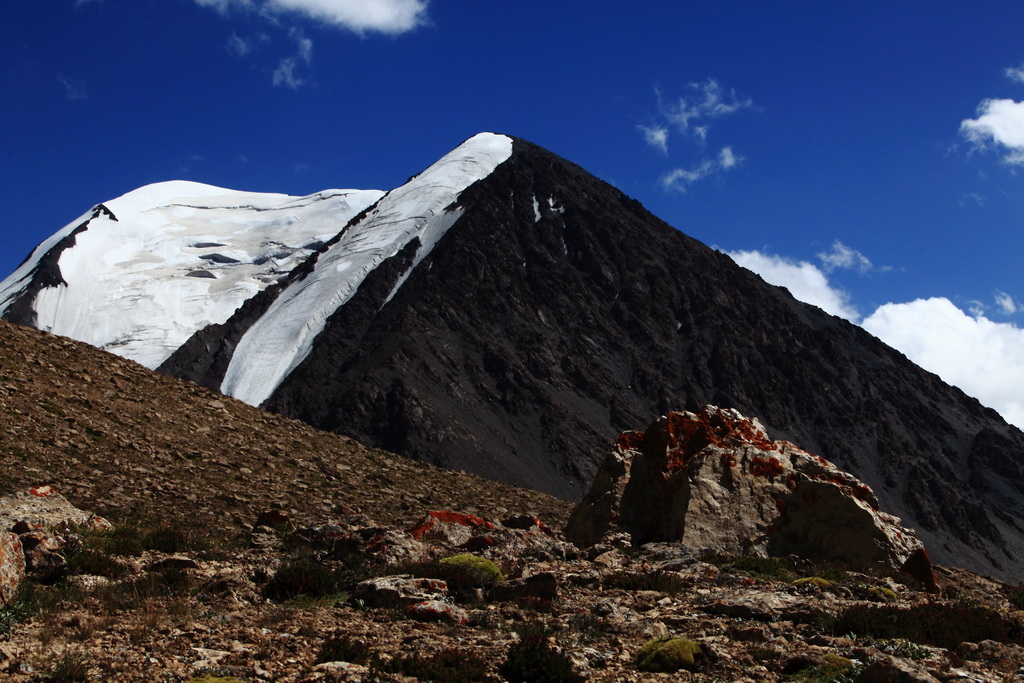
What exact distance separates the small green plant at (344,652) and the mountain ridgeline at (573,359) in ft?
307

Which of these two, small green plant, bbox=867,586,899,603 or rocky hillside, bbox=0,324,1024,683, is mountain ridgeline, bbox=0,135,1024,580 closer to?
rocky hillside, bbox=0,324,1024,683

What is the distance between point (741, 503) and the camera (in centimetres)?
2073

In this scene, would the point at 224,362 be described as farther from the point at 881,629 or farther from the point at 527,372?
the point at 881,629

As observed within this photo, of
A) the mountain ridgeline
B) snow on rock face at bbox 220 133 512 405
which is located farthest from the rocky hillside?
snow on rock face at bbox 220 133 512 405

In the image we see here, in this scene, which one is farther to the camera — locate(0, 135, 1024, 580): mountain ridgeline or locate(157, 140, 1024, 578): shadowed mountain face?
locate(0, 135, 1024, 580): mountain ridgeline

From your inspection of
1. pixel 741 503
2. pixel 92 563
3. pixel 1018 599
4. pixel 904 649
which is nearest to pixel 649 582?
pixel 904 649

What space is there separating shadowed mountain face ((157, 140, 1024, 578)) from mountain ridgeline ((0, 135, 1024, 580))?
349 mm

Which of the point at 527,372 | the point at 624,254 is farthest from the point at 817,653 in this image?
the point at 624,254

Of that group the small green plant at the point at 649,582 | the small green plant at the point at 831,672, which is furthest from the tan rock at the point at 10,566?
the small green plant at the point at 831,672

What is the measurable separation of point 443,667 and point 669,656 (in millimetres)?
2689

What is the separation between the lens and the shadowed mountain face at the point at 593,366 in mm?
121250

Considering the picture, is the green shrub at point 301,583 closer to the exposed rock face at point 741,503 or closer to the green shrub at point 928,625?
the green shrub at point 928,625

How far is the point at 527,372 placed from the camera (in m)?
135

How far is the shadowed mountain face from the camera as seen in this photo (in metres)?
121
